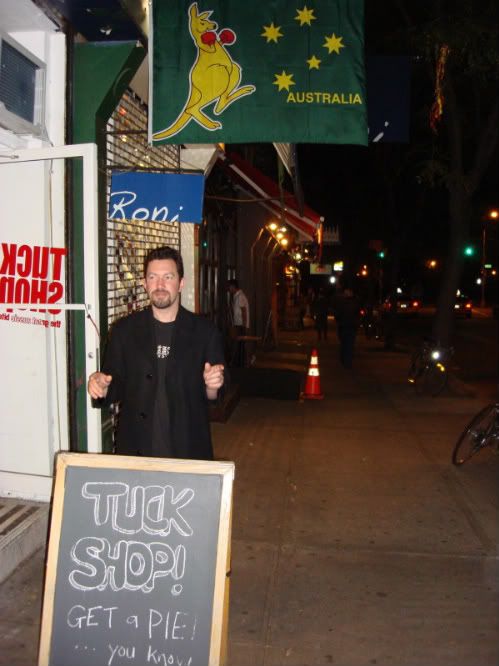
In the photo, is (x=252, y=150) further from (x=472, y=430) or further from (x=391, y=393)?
(x=472, y=430)

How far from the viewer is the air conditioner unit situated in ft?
14.5

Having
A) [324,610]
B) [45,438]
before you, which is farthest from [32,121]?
[324,610]

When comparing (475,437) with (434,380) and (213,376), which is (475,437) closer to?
(213,376)

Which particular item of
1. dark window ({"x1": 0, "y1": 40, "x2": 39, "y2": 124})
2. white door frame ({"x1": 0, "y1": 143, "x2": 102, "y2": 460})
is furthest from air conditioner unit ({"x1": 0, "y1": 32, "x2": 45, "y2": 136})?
white door frame ({"x1": 0, "y1": 143, "x2": 102, "y2": 460})

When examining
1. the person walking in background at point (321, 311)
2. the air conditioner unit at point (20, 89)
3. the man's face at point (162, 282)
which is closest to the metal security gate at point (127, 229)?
the air conditioner unit at point (20, 89)

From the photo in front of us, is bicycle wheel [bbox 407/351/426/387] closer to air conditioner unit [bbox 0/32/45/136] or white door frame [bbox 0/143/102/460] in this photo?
white door frame [bbox 0/143/102/460]

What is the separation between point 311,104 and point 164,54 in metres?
1.23

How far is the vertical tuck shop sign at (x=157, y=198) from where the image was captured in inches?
219

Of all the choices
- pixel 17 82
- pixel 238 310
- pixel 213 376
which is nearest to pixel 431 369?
pixel 238 310

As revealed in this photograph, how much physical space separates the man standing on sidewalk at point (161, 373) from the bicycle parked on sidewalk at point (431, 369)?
8774mm

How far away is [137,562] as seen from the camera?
3.22 m

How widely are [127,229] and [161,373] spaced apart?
2966mm

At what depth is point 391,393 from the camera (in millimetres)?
12453

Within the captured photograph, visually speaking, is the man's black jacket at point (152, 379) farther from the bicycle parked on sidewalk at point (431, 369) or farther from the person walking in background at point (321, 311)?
the person walking in background at point (321, 311)
